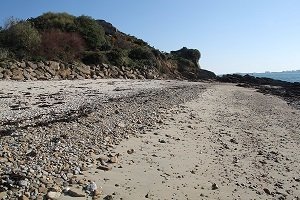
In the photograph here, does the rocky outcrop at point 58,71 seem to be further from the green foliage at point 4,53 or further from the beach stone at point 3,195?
the beach stone at point 3,195

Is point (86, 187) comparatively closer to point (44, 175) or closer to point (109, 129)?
point (44, 175)

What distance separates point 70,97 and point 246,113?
26.9ft

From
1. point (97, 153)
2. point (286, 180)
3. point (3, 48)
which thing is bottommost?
point (286, 180)

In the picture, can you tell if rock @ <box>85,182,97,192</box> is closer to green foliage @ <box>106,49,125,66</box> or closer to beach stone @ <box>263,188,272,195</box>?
beach stone @ <box>263,188,272,195</box>

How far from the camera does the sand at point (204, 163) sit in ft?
24.0

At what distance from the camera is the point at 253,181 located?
8.32 meters

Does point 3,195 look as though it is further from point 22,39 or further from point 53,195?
point 22,39

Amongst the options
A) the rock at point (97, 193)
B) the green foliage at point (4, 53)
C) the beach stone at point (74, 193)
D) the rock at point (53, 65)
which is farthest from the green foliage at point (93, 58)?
the beach stone at point (74, 193)

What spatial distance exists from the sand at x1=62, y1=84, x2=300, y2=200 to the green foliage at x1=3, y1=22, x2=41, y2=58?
17932mm

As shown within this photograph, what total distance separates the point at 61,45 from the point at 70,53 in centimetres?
118

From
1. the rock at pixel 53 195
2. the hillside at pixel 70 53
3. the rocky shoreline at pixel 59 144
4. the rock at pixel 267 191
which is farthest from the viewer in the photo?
the hillside at pixel 70 53

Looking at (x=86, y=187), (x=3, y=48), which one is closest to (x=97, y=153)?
(x=86, y=187)

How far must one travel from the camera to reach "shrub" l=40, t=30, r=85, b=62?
30.1m

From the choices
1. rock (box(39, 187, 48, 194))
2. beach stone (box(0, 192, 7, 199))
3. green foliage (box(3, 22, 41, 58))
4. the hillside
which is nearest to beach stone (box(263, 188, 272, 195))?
rock (box(39, 187, 48, 194))
